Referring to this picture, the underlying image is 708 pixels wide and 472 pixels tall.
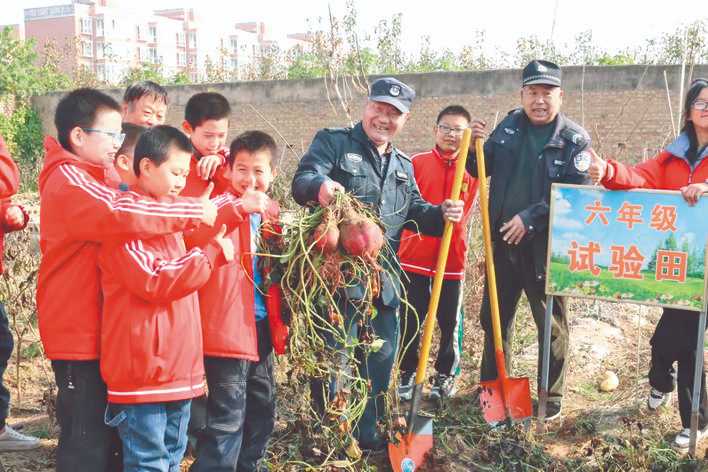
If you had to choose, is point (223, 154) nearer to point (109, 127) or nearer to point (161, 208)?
point (109, 127)

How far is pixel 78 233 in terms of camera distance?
2354 millimetres

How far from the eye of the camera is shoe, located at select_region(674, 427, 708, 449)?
354cm

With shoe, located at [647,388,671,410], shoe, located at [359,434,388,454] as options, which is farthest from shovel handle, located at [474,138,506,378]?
shoe, located at [647,388,671,410]

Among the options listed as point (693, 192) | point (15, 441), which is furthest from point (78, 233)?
point (693, 192)

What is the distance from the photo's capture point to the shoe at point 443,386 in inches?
166

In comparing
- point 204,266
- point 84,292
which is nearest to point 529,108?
point 204,266

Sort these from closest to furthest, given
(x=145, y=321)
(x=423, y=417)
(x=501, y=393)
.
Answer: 1. (x=145, y=321)
2. (x=423, y=417)
3. (x=501, y=393)

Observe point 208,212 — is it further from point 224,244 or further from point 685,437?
point 685,437

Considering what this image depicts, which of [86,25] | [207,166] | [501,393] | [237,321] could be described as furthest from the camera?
[86,25]

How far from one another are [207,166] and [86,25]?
6234 cm

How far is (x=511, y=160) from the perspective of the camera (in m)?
3.78

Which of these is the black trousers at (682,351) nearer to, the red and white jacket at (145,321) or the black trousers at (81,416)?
the red and white jacket at (145,321)

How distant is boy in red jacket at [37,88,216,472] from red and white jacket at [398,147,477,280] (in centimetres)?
190

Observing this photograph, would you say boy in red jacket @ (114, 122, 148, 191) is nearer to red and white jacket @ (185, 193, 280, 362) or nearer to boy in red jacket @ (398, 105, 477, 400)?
red and white jacket @ (185, 193, 280, 362)
